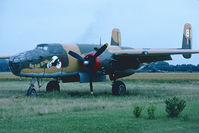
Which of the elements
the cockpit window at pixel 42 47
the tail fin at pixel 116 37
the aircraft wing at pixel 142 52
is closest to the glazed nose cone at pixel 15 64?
the cockpit window at pixel 42 47

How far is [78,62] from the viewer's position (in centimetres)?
2105

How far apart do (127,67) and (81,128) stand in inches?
546

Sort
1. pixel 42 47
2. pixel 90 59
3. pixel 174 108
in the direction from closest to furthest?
1. pixel 174 108
2. pixel 42 47
3. pixel 90 59

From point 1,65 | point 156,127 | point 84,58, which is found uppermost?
point 84,58

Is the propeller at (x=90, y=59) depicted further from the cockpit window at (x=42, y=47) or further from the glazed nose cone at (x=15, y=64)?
the glazed nose cone at (x=15, y=64)

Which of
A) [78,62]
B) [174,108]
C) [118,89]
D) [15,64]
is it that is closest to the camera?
[174,108]

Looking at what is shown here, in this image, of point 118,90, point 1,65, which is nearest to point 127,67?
point 118,90

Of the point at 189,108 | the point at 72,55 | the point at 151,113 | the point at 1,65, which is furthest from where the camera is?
the point at 1,65

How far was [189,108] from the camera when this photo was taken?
13.7 meters

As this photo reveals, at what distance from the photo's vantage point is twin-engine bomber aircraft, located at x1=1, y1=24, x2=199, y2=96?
1930 cm

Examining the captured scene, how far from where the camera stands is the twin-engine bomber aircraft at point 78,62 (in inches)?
760

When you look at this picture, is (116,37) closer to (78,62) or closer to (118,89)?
(118,89)

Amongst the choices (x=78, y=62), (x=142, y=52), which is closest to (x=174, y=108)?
(x=142, y=52)

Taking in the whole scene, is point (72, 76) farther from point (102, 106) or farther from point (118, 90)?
point (102, 106)
